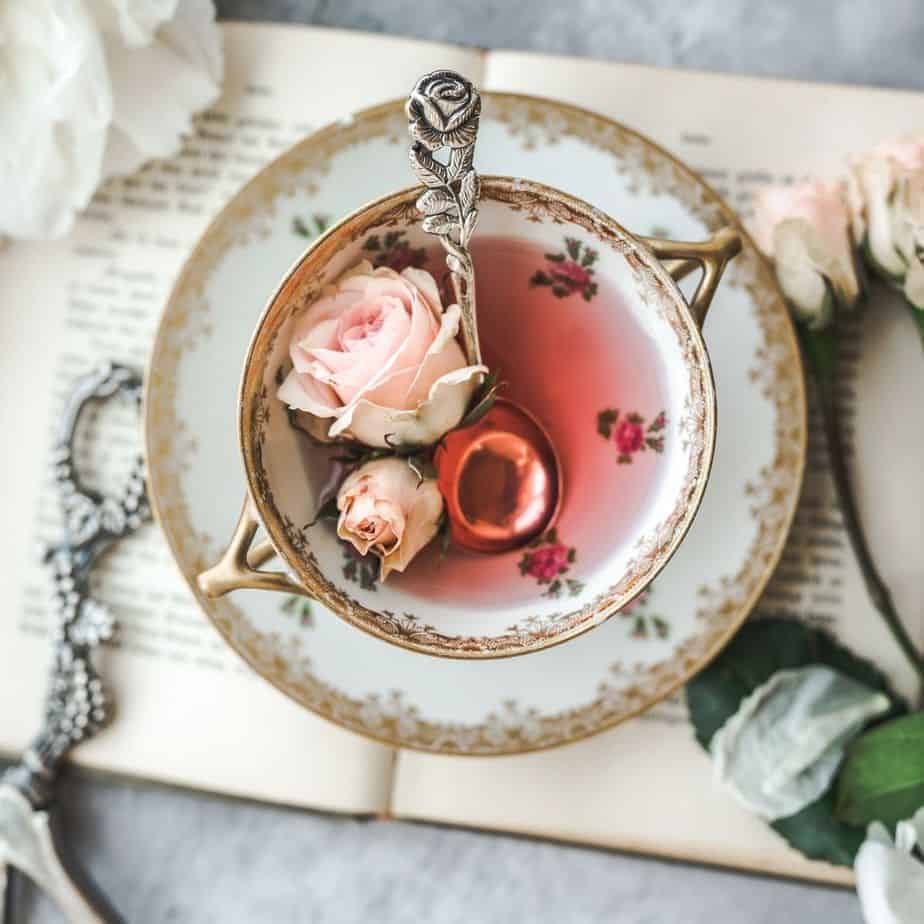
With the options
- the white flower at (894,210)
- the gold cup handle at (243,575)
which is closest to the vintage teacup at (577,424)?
the gold cup handle at (243,575)

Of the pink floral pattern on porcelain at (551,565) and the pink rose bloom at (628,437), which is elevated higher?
the pink rose bloom at (628,437)

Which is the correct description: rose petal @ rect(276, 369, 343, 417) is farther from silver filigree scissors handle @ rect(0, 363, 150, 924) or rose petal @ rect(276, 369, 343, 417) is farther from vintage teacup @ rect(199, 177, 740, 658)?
silver filigree scissors handle @ rect(0, 363, 150, 924)

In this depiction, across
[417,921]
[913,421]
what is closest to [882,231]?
[913,421]

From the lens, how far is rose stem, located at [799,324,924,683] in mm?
532

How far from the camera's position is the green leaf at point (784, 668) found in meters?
0.53

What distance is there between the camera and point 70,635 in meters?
0.58

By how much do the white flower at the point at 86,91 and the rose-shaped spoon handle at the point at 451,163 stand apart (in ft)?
0.88

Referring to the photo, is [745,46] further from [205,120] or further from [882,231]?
[205,120]

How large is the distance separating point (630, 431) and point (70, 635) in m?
0.36

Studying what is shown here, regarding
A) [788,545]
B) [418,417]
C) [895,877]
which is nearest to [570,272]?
[418,417]

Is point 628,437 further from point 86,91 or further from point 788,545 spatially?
point 86,91

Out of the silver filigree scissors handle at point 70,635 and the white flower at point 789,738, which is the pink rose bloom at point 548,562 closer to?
the white flower at point 789,738

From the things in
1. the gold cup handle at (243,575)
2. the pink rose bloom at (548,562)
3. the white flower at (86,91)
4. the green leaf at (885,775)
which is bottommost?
the green leaf at (885,775)

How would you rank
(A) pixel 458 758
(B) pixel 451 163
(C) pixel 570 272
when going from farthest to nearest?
(A) pixel 458 758 < (C) pixel 570 272 < (B) pixel 451 163
